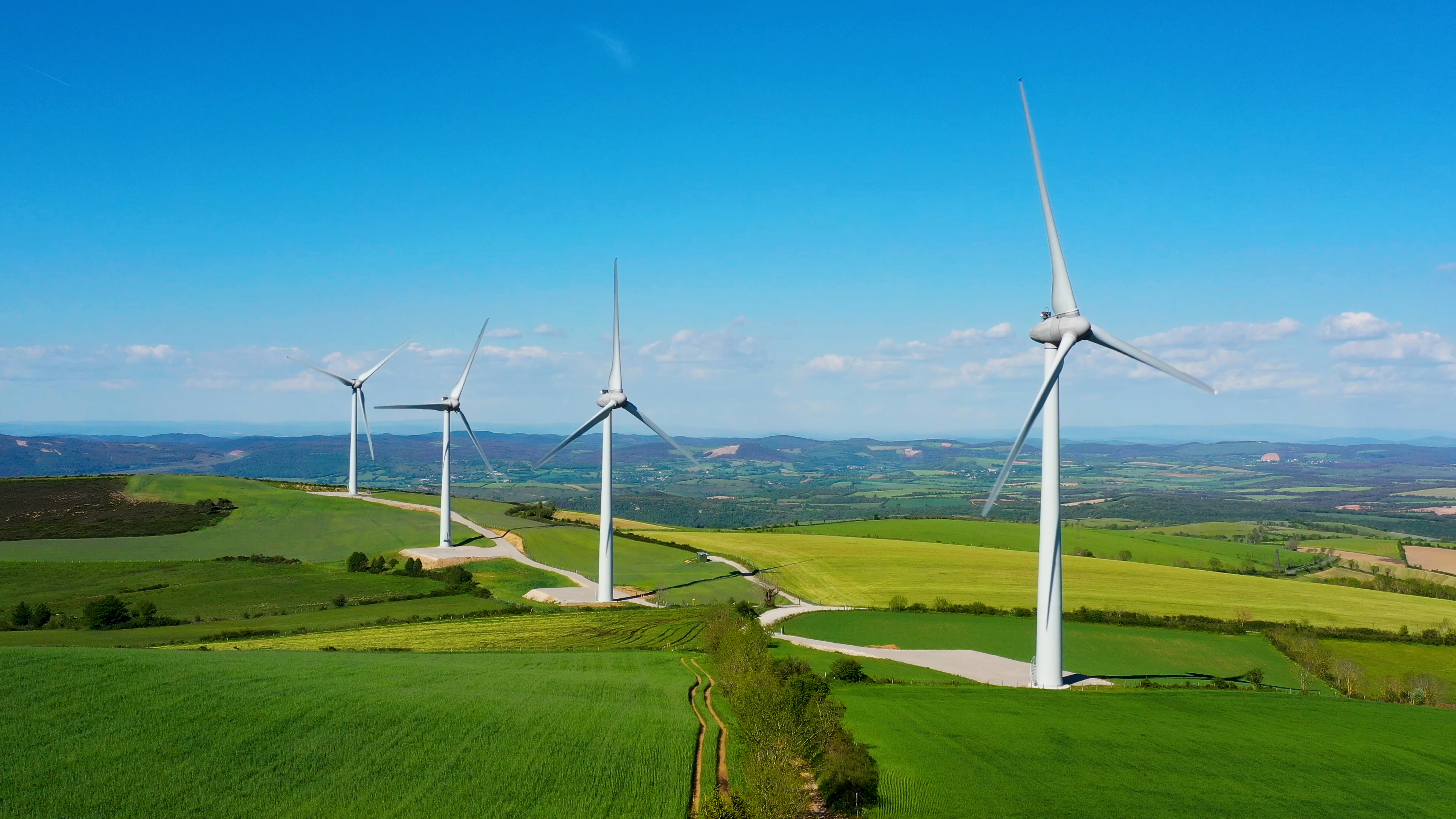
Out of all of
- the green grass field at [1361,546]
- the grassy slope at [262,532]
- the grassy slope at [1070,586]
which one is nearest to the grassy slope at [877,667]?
the grassy slope at [1070,586]

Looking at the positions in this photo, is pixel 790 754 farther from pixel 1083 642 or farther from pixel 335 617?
pixel 335 617

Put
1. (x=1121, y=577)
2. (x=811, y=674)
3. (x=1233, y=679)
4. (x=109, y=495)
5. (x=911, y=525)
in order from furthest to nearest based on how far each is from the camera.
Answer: (x=911, y=525), (x=109, y=495), (x=1121, y=577), (x=1233, y=679), (x=811, y=674)

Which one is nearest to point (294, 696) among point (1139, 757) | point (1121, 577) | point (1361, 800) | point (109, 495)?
point (1139, 757)

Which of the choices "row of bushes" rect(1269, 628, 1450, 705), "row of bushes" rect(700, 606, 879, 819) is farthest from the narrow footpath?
"row of bushes" rect(1269, 628, 1450, 705)

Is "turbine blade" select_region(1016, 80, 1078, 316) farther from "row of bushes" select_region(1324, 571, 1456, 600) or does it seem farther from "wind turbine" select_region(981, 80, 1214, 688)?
"row of bushes" select_region(1324, 571, 1456, 600)

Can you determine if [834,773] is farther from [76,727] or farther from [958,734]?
[76,727]
